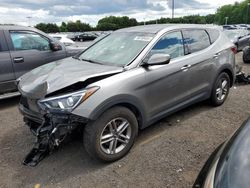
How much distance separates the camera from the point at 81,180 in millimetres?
3270

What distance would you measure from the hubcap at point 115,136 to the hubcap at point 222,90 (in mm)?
2440

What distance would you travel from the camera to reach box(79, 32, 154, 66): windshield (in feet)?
13.0

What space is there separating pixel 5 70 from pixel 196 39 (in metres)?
3.90

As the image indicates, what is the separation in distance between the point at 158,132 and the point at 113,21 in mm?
67923

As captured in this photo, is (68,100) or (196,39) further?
(196,39)

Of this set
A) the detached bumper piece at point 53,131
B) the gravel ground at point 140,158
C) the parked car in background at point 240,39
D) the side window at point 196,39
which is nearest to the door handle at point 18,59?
the gravel ground at point 140,158

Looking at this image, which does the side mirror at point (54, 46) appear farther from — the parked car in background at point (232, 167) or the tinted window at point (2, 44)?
the parked car in background at point (232, 167)

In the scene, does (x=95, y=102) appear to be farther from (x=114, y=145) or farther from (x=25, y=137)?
(x=25, y=137)

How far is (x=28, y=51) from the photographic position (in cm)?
616

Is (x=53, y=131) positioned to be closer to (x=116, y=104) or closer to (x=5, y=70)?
(x=116, y=104)

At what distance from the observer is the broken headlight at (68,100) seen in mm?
3162

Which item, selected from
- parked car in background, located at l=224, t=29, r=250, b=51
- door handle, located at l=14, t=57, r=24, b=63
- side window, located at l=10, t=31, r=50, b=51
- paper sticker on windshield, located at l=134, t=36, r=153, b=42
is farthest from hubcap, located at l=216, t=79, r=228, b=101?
parked car in background, located at l=224, t=29, r=250, b=51

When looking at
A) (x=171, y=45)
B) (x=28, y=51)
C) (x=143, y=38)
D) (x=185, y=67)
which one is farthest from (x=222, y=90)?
(x=28, y=51)

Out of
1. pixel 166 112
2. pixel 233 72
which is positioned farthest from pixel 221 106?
pixel 166 112
